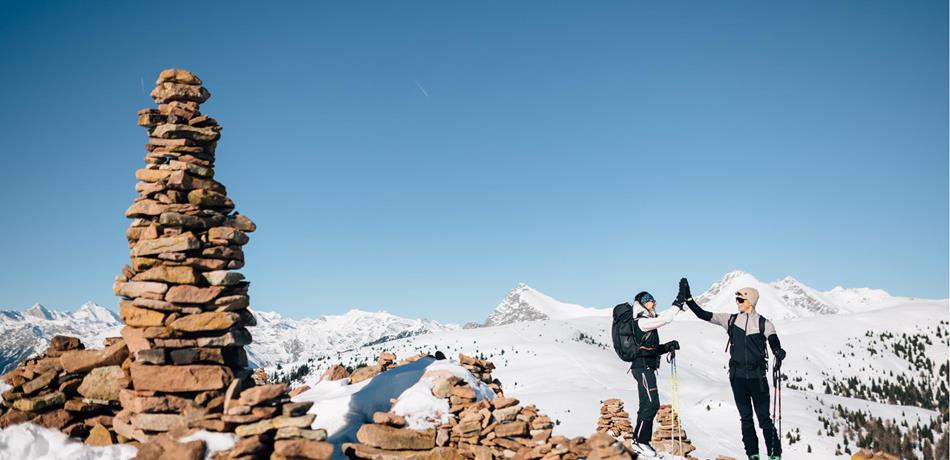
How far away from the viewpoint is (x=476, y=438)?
12438 mm

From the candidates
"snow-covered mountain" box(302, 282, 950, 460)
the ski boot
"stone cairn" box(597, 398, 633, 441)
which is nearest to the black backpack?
"snow-covered mountain" box(302, 282, 950, 460)

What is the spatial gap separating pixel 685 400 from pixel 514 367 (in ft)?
101

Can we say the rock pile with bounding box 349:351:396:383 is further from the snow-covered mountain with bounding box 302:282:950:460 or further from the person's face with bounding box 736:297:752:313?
the person's face with bounding box 736:297:752:313

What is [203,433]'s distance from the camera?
33.2 feet

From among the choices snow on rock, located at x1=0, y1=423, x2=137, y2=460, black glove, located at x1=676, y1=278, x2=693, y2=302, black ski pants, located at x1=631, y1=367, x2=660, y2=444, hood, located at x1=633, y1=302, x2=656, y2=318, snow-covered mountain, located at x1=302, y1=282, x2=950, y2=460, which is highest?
black glove, located at x1=676, y1=278, x2=693, y2=302

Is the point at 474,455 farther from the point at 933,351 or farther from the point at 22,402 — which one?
the point at 933,351

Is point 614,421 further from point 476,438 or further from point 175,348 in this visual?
point 175,348

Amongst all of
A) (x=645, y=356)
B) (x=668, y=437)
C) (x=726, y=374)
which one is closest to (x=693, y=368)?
(x=726, y=374)

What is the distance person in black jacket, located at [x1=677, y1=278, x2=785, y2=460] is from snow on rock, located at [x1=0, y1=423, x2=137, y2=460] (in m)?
10.9

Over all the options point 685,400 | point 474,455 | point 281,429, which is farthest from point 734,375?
point 685,400

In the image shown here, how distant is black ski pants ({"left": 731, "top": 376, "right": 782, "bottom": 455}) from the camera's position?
34.8 ft

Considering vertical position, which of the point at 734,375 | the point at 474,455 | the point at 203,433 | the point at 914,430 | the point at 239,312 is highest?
the point at 239,312

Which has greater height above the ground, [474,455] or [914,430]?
[474,455]

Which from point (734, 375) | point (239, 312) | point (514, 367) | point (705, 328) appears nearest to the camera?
point (734, 375)
